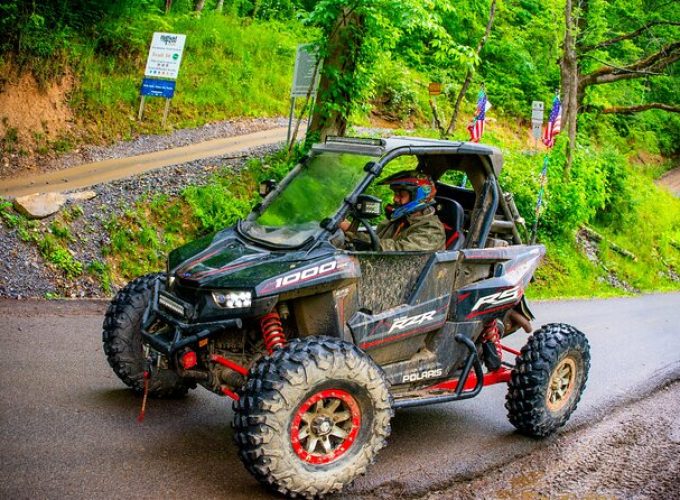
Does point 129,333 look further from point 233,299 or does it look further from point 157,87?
point 157,87

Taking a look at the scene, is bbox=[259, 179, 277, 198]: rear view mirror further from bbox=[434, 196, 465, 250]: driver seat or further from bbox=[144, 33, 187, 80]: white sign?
bbox=[144, 33, 187, 80]: white sign

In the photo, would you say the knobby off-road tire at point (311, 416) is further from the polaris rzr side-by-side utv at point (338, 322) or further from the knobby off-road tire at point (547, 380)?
the knobby off-road tire at point (547, 380)

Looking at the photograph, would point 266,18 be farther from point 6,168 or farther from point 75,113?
point 6,168

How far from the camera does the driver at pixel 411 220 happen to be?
244 inches

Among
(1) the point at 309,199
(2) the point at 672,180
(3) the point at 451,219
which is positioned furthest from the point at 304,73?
(2) the point at 672,180

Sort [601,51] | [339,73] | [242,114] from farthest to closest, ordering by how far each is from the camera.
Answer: [601,51] → [242,114] → [339,73]

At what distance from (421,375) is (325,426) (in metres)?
1.37

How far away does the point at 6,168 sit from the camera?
1504 centimetres

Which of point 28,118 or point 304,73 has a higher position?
point 304,73

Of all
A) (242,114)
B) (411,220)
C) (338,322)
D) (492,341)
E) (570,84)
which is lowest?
(492,341)

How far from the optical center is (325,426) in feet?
16.5

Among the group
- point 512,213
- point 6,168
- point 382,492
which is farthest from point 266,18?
point 382,492

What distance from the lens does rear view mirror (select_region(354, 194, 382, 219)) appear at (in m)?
5.53

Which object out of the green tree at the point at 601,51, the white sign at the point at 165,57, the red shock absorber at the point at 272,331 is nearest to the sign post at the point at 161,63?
the white sign at the point at 165,57
